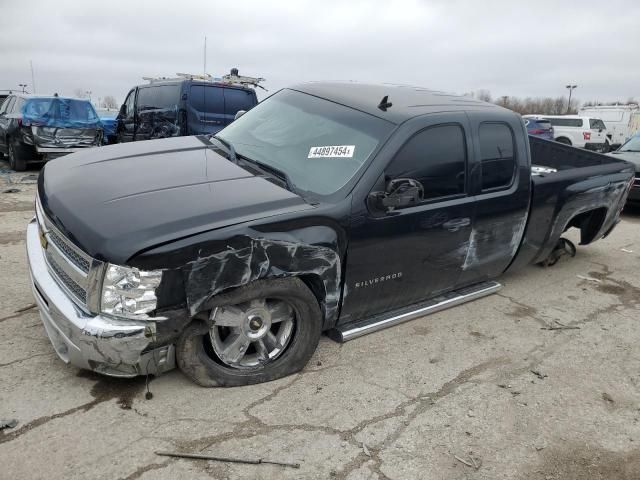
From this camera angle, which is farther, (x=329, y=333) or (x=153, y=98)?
(x=153, y=98)

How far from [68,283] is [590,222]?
509 cm

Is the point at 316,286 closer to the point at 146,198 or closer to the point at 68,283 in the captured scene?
the point at 146,198

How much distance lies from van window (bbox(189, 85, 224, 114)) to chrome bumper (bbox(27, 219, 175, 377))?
6.88 meters

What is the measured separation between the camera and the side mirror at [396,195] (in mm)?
3041

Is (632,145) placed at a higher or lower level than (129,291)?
higher

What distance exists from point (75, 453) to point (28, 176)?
9129 millimetres

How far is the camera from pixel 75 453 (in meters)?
2.31

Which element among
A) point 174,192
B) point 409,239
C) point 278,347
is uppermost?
point 174,192

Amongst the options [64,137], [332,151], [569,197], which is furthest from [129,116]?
[569,197]

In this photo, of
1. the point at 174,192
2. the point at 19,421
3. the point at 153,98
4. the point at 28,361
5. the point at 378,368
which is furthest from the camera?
the point at 153,98

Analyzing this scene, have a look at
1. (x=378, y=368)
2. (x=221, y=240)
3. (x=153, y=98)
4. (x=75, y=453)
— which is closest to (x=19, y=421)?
(x=75, y=453)

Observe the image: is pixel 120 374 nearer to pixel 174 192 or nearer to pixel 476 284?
pixel 174 192

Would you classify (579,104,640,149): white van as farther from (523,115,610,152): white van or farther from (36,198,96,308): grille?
(36,198,96,308): grille

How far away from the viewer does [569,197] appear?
4590mm
